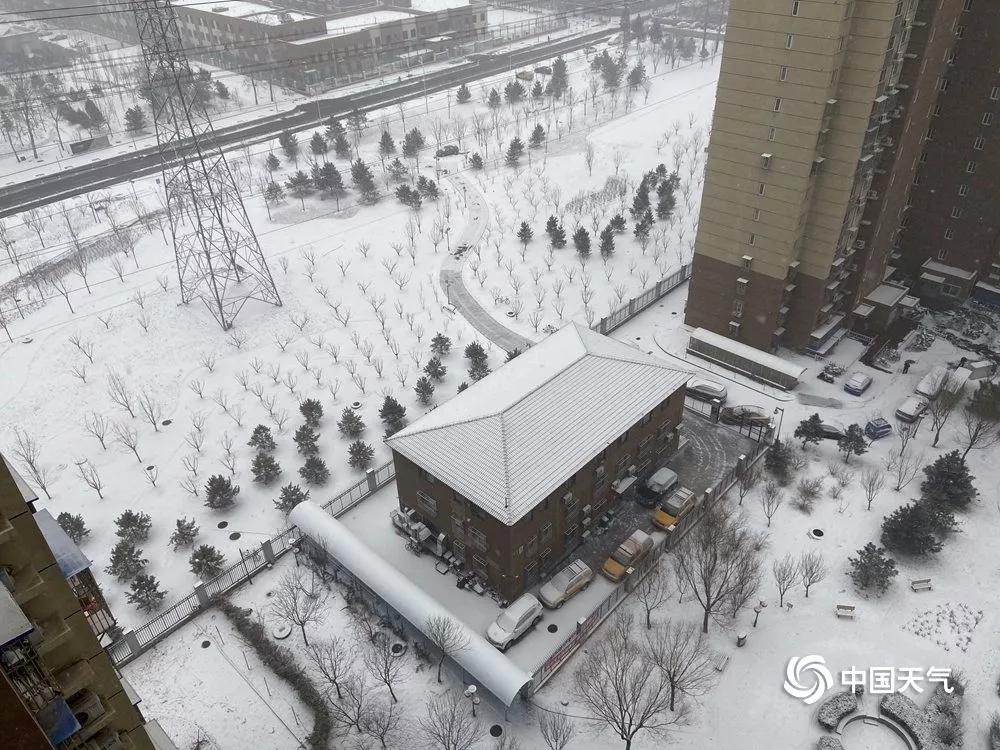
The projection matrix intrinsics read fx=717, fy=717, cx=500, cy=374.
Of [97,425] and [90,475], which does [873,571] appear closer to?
[90,475]

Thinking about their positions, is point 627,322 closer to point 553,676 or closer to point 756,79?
point 756,79

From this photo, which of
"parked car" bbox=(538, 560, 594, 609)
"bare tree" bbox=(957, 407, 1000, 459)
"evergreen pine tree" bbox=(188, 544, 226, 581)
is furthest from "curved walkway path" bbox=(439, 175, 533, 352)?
"bare tree" bbox=(957, 407, 1000, 459)

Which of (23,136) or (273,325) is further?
(23,136)

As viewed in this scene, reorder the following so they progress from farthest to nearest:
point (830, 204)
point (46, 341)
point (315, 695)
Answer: point (46, 341) → point (830, 204) → point (315, 695)

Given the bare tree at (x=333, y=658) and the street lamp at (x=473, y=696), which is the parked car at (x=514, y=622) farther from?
the bare tree at (x=333, y=658)

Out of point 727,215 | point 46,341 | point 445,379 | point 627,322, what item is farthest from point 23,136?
point 727,215

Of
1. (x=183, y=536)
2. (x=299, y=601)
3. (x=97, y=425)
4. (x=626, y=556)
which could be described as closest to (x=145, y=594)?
(x=183, y=536)
